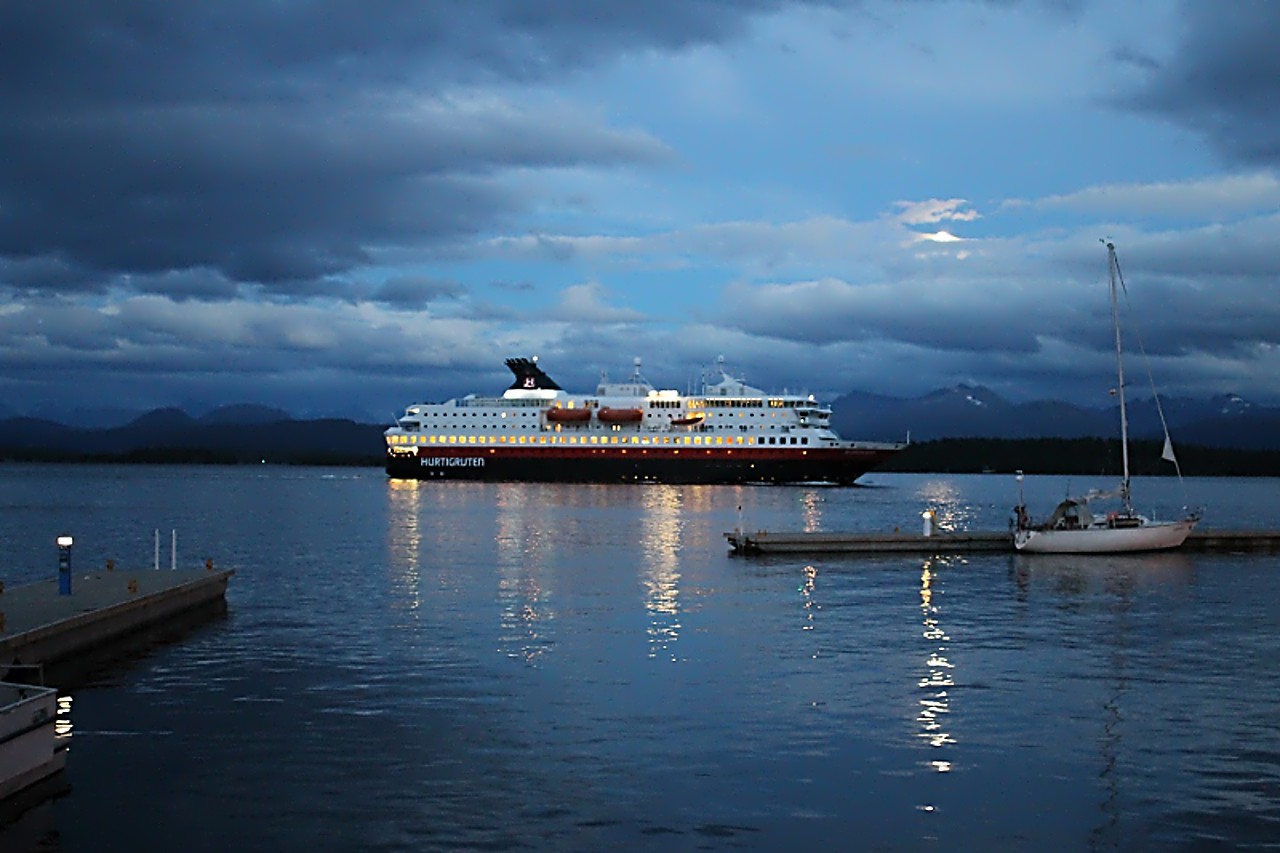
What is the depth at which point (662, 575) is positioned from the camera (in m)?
35.4

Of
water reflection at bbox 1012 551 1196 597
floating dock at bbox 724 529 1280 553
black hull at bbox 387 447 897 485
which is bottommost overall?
water reflection at bbox 1012 551 1196 597

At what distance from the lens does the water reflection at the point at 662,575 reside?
2331cm

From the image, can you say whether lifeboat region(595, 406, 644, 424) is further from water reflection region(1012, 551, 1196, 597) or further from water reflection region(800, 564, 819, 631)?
water reflection region(800, 564, 819, 631)

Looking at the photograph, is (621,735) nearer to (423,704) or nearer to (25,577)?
(423,704)

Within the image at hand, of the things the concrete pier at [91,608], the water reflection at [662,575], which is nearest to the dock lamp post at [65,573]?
the concrete pier at [91,608]

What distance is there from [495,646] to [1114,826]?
487 inches

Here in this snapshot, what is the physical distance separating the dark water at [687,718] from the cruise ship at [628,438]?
76203mm

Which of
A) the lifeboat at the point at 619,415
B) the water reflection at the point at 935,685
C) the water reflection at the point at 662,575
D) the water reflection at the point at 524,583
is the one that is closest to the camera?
the water reflection at the point at 935,685

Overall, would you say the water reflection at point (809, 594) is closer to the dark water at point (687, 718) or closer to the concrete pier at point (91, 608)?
the dark water at point (687, 718)

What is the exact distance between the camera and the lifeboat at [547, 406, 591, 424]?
117m

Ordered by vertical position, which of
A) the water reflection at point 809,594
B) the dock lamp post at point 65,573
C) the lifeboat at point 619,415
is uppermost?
the lifeboat at point 619,415

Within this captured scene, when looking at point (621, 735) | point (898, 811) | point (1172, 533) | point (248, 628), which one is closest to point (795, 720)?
point (621, 735)

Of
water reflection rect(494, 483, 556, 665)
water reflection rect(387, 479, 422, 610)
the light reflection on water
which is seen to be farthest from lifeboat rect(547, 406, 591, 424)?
the light reflection on water

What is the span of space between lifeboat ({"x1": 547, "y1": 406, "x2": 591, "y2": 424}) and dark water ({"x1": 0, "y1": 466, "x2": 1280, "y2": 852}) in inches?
3233
